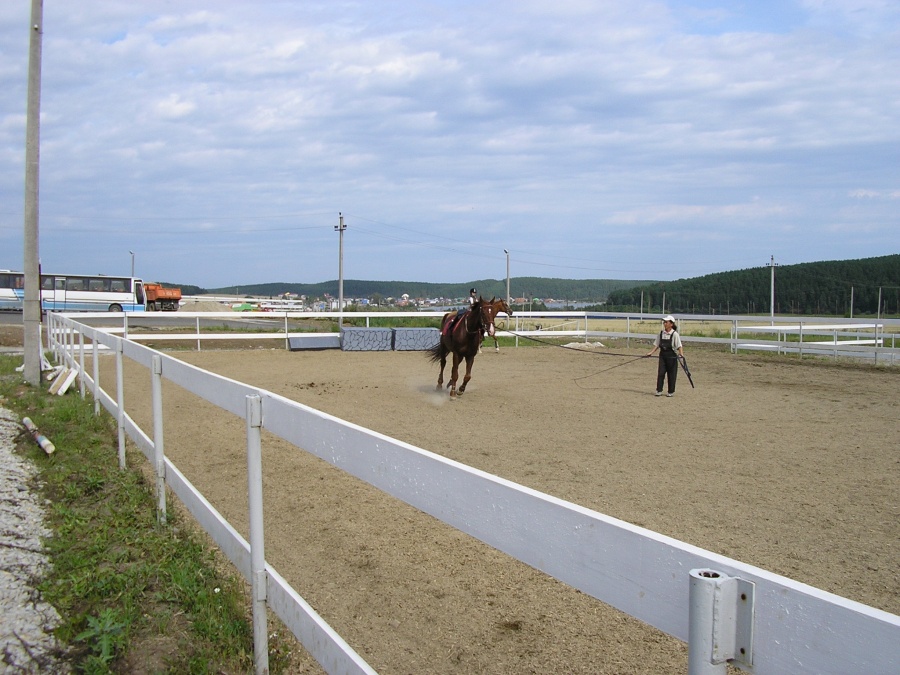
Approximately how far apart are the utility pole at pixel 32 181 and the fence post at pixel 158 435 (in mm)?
9230

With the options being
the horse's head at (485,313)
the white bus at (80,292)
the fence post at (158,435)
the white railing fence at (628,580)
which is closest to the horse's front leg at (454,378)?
the horse's head at (485,313)

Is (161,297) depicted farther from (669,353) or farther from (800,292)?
(800,292)

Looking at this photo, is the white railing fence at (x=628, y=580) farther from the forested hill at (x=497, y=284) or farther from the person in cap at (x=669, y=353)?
the forested hill at (x=497, y=284)

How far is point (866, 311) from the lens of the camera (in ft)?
253

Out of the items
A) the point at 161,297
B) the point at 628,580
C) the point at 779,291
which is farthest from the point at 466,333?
the point at 779,291

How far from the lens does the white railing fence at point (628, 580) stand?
1310 millimetres

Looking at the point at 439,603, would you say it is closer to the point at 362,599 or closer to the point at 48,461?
the point at 362,599

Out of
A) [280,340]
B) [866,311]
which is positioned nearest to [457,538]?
[280,340]

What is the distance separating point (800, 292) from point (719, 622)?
89.8 m

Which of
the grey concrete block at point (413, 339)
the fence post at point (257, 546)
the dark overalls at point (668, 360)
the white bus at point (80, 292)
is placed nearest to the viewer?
the fence post at point (257, 546)

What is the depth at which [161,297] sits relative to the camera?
5759 cm

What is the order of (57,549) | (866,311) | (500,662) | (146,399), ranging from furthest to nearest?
(866,311) < (146,399) < (57,549) < (500,662)

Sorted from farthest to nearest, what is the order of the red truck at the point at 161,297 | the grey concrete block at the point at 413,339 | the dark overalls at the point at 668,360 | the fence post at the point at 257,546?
the red truck at the point at 161,297
the grey concrete block at the point at 413,339
the dark overalls at the point at 668,360
the fence post at the point at 257,546

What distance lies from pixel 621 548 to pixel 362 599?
282 cm
